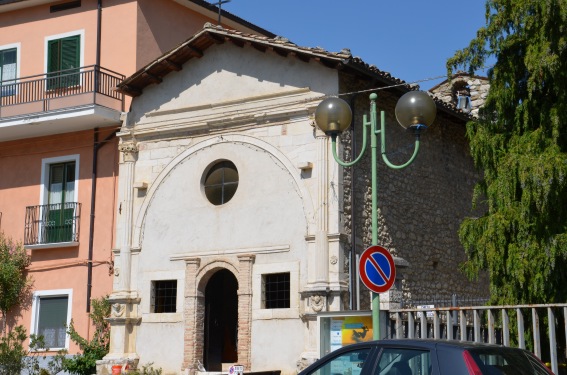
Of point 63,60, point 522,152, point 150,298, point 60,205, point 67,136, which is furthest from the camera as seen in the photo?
point 63,60

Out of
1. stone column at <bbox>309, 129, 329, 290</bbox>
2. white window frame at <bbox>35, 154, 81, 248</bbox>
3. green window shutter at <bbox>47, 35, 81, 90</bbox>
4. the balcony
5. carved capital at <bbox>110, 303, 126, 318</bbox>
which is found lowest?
carved capital at <bbox>110, 303, 126, 318</bbox>

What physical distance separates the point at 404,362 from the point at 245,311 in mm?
10813

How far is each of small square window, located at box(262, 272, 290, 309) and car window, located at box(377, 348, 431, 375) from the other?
10.3 metres

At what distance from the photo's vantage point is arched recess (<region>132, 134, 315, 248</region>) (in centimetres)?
1900

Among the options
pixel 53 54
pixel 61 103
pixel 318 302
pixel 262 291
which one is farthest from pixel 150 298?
pixel 53 54

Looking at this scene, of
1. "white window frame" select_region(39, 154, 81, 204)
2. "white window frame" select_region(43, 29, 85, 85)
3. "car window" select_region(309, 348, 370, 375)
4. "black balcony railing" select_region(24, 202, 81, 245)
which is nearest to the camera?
"car window" select_region(309, 348, 370, 375)

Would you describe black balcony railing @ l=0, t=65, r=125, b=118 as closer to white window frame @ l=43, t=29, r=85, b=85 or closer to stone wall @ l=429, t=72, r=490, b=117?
white window frame @ l=43, t=29, r=85, b=85

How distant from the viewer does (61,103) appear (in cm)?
2244

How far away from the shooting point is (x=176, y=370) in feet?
64.8

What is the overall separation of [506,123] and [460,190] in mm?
7697

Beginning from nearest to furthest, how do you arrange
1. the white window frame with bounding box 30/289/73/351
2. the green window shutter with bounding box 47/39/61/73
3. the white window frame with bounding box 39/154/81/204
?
the white window frame with bounding box 30/289/73/351 < the white window frame with bounding box 39/154/81/204 < the green window shutter with bounding box 47/39/61/73

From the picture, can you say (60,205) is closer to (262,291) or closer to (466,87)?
(262,291)

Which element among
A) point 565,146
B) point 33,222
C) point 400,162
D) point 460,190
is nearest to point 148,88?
point 33,222

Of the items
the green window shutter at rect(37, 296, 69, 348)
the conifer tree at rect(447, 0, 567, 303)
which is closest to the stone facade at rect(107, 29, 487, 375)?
the green window shutter at rect(37, 296, 69, 348)
